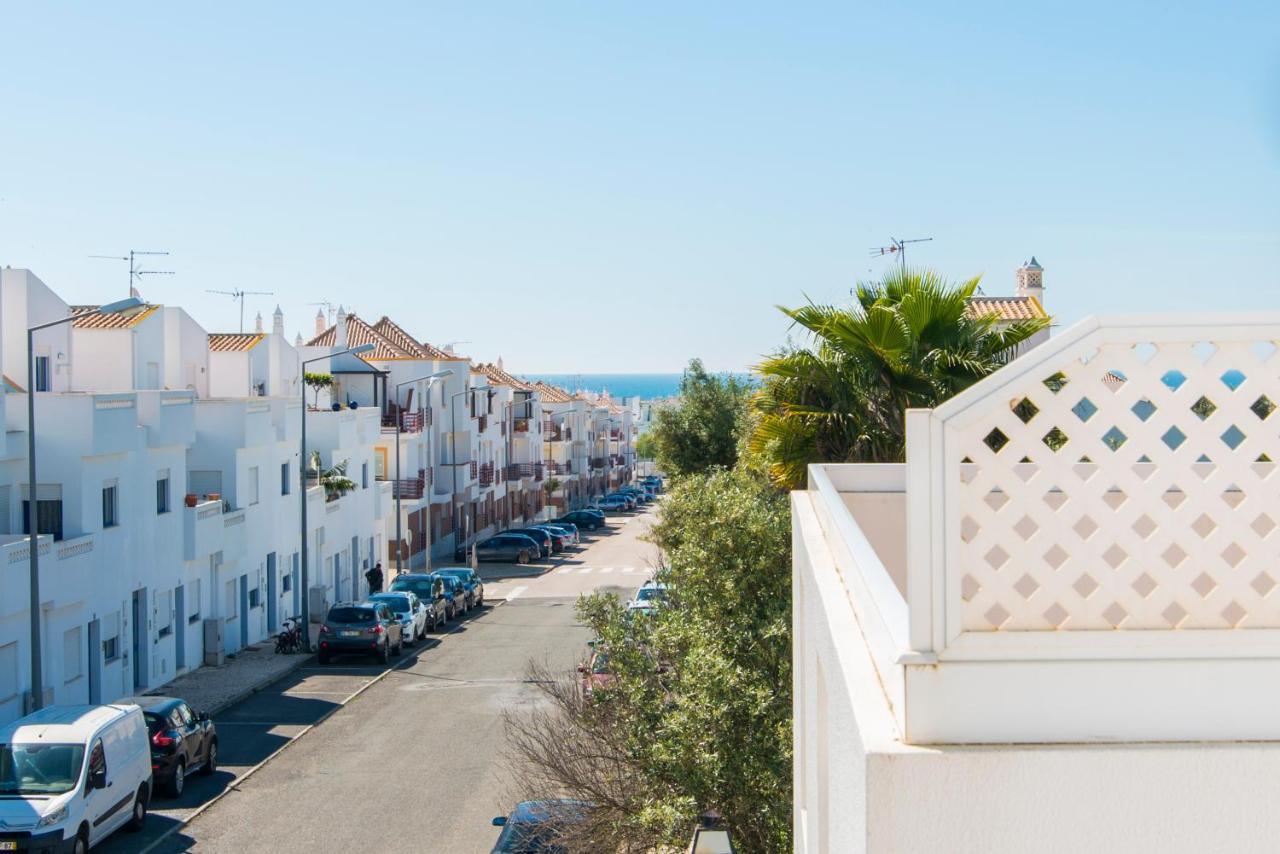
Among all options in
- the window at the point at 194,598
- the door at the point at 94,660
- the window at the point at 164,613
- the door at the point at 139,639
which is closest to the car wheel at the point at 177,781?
the door at the point at 94,660

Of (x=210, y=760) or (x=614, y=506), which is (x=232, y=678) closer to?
(x=210, y=760)

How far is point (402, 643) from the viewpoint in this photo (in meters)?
35.4

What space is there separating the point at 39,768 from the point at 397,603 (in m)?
18.7

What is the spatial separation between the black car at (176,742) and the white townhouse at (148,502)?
11.0 ft

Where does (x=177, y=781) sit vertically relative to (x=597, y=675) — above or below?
below

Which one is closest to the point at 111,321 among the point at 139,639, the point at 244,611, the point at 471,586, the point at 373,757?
the point at 244,611

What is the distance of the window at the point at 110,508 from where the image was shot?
1064 inches

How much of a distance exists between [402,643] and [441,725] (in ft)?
31.7

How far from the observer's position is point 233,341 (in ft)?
144

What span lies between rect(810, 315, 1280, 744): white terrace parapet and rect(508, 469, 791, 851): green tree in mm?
9348

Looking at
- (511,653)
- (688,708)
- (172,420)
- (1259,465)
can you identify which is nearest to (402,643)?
(511,653)

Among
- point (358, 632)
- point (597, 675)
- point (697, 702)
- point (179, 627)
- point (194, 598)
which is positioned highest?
point (697, 702)

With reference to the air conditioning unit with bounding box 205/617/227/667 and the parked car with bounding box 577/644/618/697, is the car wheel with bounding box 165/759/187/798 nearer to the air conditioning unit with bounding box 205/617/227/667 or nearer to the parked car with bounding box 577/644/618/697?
the parked car with bounding box 577/644/618/697

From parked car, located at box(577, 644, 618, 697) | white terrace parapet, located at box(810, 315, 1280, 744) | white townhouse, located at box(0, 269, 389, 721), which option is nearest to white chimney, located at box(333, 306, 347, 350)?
white townhouse, located at box(0, 269, 389, 721)
